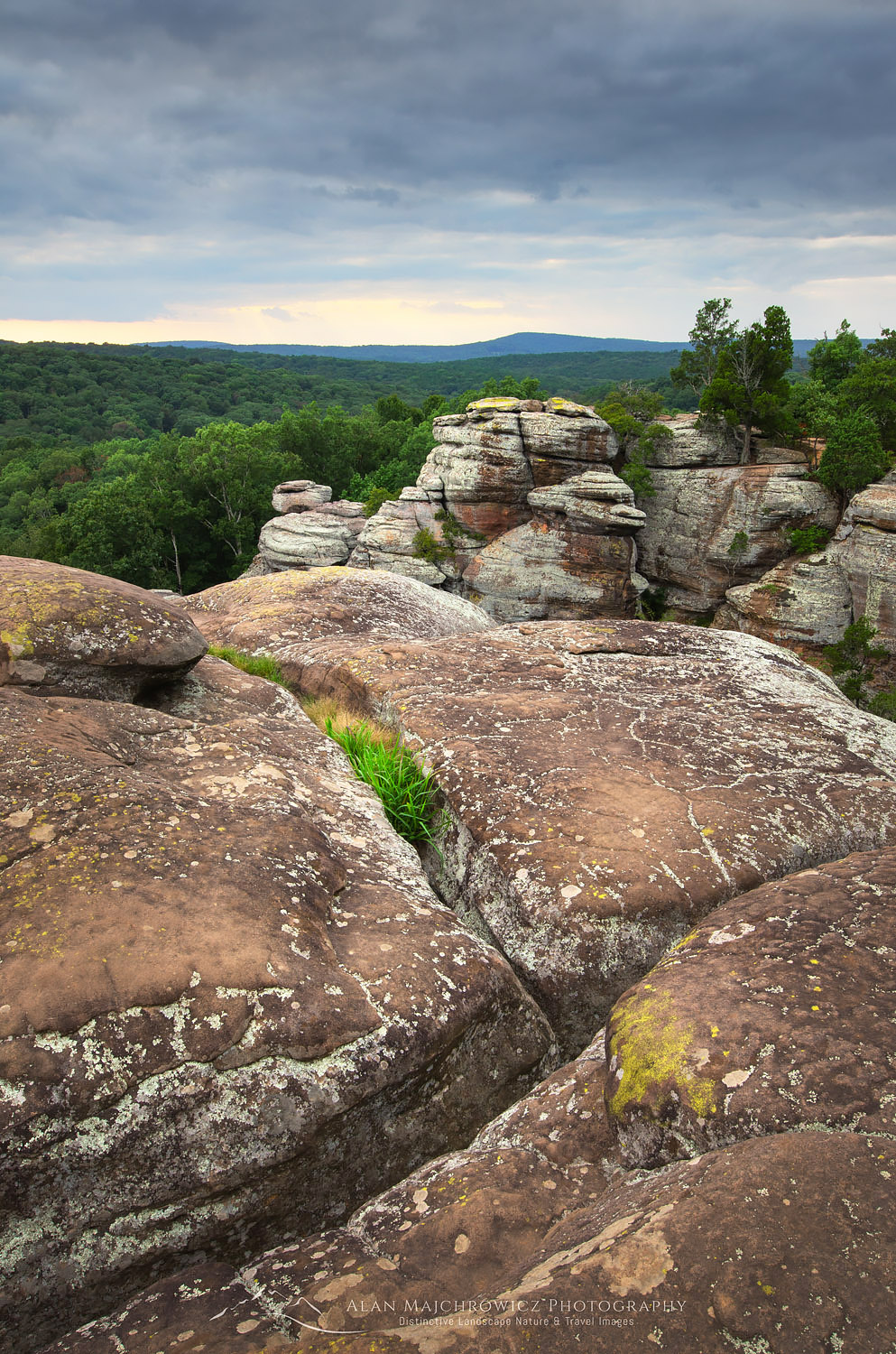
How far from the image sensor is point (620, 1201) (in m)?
2.76

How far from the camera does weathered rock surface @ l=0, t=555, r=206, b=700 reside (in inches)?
227

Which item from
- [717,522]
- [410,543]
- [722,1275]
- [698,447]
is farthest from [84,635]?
[698,447]

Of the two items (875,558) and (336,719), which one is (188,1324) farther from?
(875,558)

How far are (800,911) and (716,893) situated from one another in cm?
98

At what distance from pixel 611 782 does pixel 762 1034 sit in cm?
297

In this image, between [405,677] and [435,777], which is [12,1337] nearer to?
[435,777]

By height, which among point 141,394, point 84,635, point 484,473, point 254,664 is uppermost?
point 141,394

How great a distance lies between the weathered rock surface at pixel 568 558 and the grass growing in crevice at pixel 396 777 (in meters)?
24.9

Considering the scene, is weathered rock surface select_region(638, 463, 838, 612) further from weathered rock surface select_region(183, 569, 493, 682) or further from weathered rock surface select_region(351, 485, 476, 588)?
weathered rock surface select_region(183, 569, 493, 682)

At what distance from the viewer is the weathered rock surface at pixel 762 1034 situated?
9.39 feet

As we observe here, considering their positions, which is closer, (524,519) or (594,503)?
(594,503)

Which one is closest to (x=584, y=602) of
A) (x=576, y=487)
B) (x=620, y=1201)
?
(x=576, y=487)

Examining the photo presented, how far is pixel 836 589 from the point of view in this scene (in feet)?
99.7

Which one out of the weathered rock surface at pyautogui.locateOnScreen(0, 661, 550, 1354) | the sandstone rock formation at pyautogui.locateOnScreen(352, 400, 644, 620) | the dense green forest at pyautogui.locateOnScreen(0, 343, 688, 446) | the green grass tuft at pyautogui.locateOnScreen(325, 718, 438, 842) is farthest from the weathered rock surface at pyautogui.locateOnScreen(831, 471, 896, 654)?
the dense green forest at pyautogui.locateOnScreen(0, 343, 688, 446)
